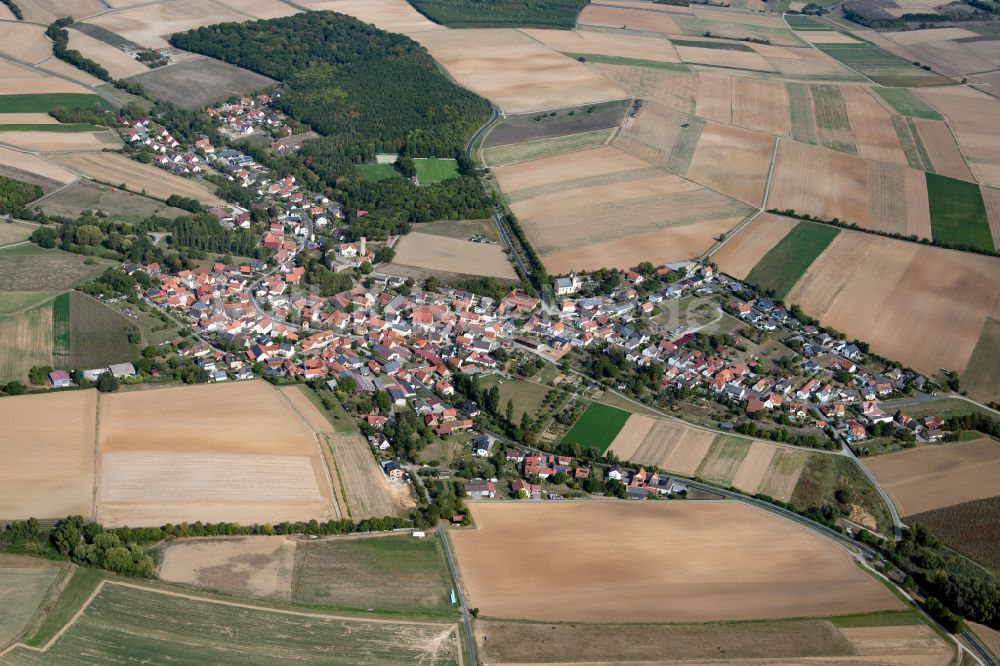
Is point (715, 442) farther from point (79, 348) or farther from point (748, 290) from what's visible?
point (79, 348)

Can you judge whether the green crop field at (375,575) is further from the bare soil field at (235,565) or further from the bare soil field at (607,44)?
the bare soil field at (607,44)

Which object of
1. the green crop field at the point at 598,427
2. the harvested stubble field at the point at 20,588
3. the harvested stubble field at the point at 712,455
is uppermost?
the harvested stubble field at the point at 712,455

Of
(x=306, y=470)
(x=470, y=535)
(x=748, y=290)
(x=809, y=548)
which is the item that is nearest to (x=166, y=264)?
(x=306, y=470)

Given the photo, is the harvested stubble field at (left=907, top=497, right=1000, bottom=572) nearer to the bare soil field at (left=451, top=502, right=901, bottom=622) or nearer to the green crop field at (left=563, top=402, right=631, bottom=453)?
the bare soil field at (left=451, top=502, right=901, bottom=622)

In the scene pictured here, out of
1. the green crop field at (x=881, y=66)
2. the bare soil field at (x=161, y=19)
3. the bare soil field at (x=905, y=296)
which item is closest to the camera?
the bare soil field at (x=905, y=296)

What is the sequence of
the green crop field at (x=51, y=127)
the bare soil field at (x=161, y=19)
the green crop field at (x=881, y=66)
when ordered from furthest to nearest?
the green crop field at (x=881, y=66), the bare soil field at (x=161, y=19), the green crop field at (x=51, y=127)

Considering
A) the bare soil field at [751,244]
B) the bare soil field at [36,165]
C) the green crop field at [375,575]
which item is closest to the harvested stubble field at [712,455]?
the green crop field at [375,575]
